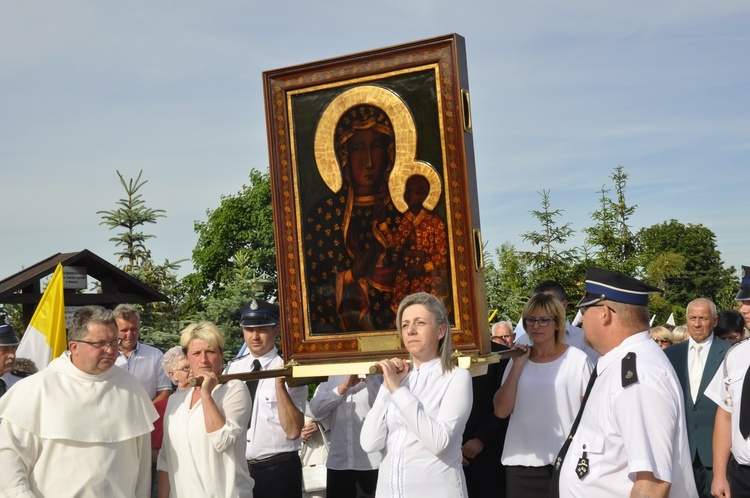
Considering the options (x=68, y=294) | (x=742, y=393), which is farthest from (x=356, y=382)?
(x=68, y=294)

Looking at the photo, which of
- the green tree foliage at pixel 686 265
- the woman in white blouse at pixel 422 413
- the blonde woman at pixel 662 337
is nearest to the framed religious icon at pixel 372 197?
the woman in white blouse at pixel 422 413

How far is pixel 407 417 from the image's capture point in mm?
4660

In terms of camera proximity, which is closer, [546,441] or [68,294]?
[546,441]

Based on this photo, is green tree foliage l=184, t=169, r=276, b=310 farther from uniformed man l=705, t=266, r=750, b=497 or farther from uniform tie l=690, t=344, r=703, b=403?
uniformed man l=705, t=266, r=750, b=497

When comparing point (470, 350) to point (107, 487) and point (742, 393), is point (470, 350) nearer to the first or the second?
point (742, 393)

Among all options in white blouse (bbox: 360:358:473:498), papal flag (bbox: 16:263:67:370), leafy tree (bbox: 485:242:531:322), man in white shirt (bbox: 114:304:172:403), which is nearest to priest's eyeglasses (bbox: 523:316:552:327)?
white blouse (bbox: 360:358:473:498)

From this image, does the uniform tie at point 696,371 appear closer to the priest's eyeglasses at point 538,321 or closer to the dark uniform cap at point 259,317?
the priest's eyeglasses at point 538,321

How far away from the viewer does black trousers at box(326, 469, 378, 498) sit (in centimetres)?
715

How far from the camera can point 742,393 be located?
19.0ft

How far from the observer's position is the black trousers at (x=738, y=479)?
5.86 meters

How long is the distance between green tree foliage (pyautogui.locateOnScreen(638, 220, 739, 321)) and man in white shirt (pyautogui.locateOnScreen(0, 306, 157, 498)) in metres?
46.7

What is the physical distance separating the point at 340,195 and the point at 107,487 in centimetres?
225

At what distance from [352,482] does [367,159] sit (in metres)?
2.70

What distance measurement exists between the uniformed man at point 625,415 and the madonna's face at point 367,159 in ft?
5.46
